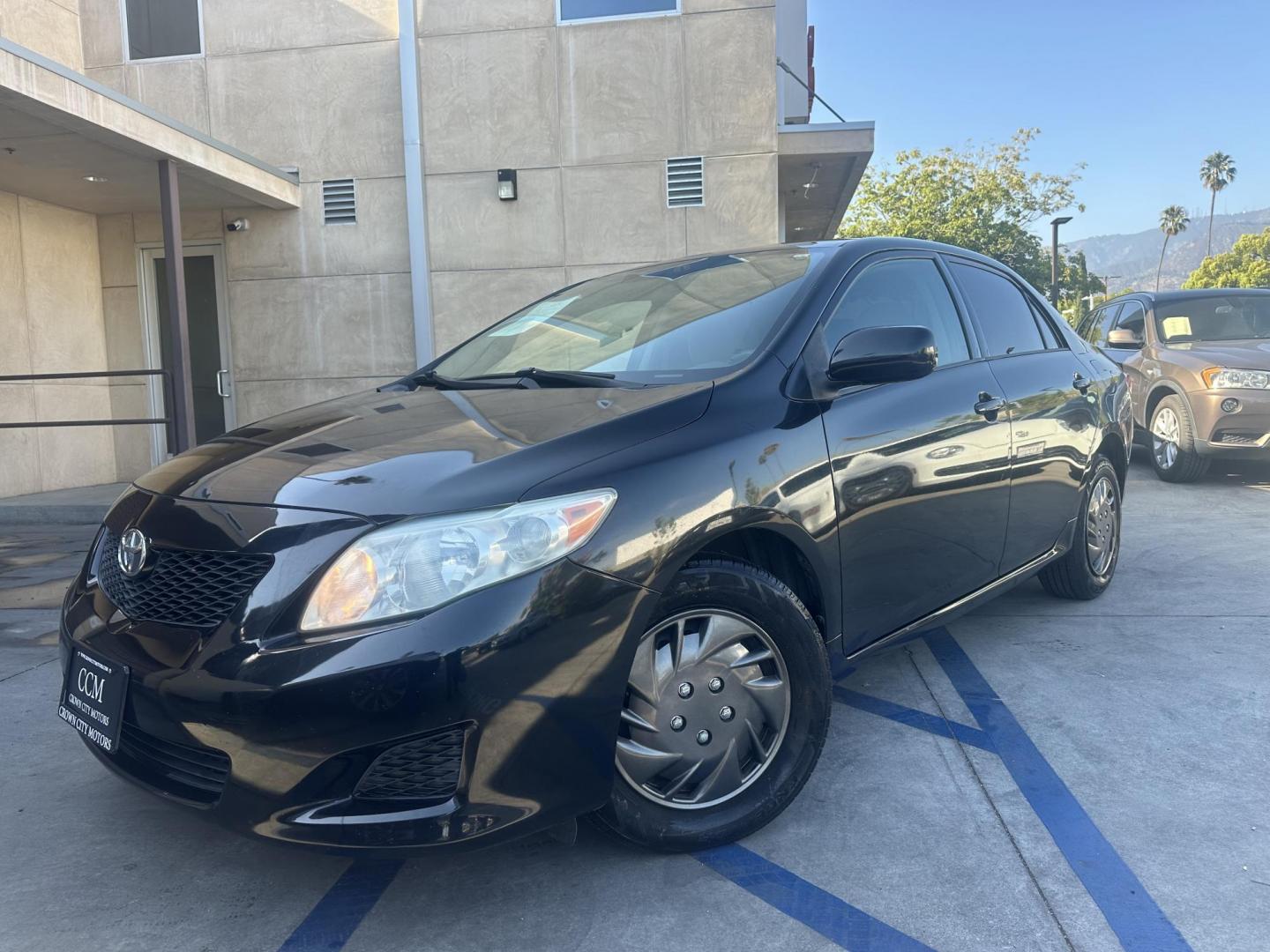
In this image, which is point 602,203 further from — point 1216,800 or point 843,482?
point 1216,800

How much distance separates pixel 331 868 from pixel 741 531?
55.5 inches

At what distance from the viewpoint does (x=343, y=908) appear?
2.35 m

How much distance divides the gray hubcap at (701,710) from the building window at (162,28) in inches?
401

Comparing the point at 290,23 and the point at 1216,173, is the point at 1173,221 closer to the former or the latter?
the point at 1216,173

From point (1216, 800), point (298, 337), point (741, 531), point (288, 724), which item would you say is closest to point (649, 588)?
point (741, 531)

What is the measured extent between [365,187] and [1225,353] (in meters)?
8.18

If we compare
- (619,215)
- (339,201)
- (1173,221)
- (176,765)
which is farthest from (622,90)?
(1173,221)

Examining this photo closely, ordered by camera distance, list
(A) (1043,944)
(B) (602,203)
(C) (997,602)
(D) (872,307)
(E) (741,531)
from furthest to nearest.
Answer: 1. (B) (602,203)
2. (C) (997,602)
3. (D) (872,307)
4. (E) (741,531)
5. (A) (1043,944)

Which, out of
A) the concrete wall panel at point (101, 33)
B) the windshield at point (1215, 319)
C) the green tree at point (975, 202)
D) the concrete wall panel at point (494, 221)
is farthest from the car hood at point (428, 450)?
the green tree at point (975, 202)

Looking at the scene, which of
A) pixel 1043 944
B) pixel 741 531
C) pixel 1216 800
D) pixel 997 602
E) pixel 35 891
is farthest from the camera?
pixel 997 602

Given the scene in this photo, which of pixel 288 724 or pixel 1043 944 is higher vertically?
pixel 288 724

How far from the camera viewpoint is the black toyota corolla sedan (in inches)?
79.7

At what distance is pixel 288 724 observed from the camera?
1.99m

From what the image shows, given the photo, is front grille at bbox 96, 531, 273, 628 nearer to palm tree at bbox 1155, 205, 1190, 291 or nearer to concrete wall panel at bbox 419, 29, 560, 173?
concrete wall panel at bbox 419, 29, 560, 173
